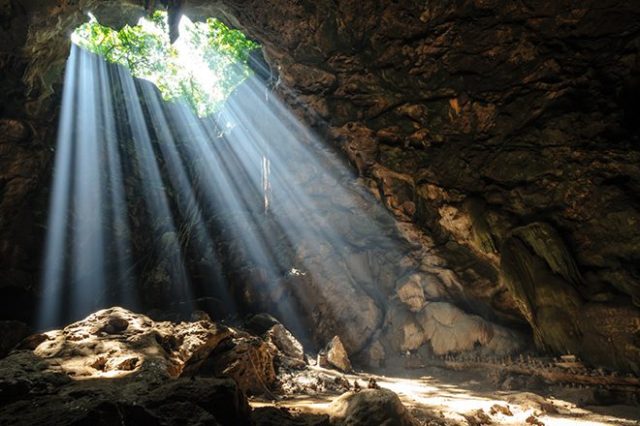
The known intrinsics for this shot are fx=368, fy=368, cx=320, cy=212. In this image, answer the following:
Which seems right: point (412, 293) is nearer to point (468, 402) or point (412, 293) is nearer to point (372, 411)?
point (468, 402)

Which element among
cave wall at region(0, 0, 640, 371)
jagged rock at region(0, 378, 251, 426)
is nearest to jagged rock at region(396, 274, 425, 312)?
cave wall at region(0, 0, 640, 371)

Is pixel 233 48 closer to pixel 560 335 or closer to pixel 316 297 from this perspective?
pixel 316 297

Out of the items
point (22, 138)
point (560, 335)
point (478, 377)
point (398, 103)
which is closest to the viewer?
point (560, 335)

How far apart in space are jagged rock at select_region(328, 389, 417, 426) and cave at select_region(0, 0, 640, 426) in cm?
3

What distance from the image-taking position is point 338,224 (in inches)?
629

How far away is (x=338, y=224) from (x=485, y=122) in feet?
26.6

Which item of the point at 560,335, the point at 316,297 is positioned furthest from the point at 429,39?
the point at 316,297

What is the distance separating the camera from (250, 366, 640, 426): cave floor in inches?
215

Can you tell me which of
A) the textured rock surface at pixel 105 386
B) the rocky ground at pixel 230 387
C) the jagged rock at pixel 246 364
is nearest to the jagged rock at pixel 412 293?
the rocky ground at pixel 230 387

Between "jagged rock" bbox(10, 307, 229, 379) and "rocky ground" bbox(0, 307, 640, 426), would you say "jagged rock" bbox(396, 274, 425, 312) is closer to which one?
"rocky ground" bbox(0, 307, 640, 426)

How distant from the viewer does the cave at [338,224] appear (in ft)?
20.0

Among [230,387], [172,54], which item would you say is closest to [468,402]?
[230,387]

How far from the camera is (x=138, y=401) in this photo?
3.16 meters

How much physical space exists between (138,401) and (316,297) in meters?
11.9
